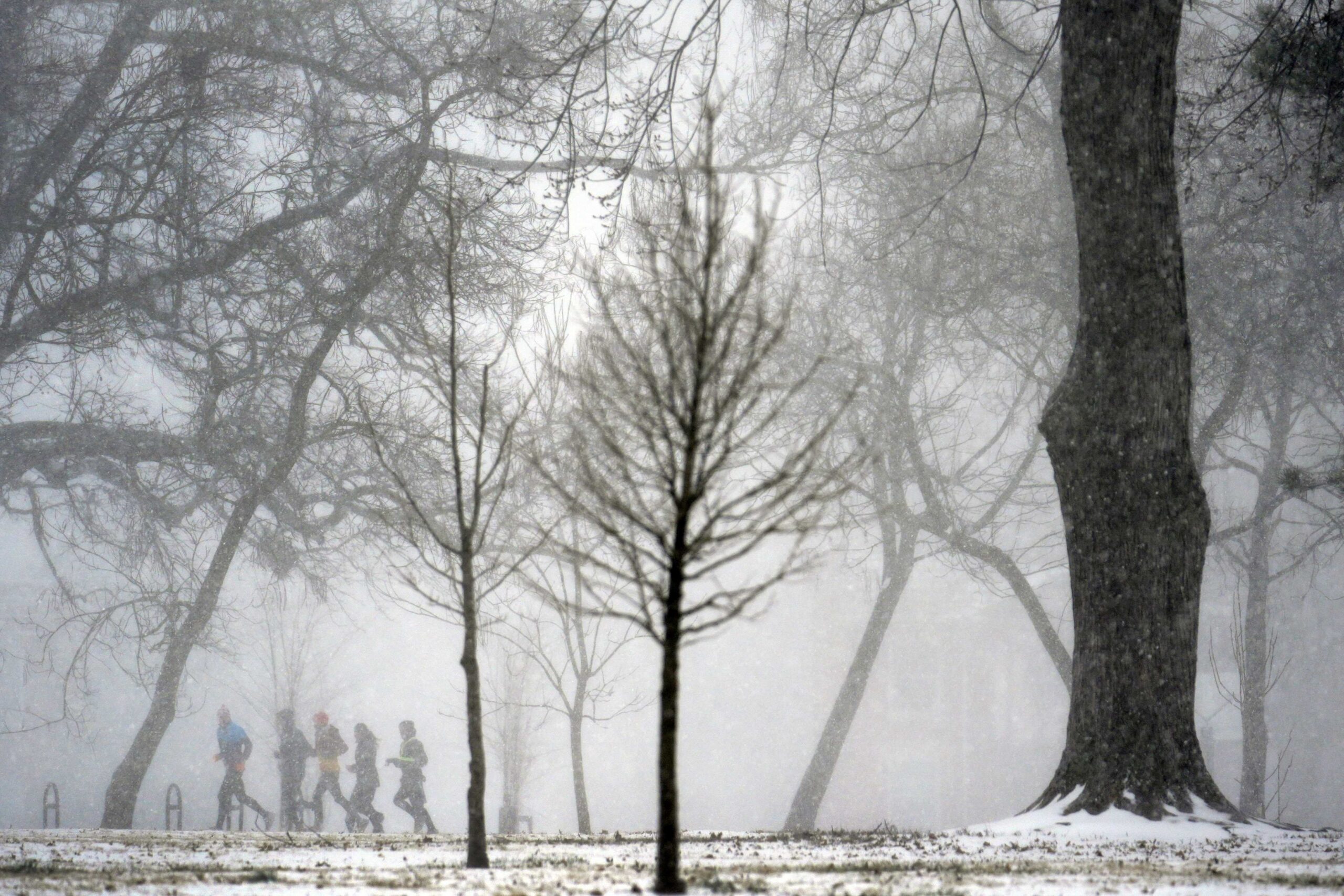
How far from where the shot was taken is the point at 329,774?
17.3m

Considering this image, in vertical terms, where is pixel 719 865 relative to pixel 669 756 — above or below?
below

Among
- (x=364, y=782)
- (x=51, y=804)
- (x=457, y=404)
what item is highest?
(x=457, y=404)

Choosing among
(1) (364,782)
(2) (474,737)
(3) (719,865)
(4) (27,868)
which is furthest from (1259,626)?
(4) (27,868)

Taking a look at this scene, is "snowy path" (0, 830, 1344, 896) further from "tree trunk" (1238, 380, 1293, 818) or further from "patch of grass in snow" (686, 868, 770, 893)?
"tree trunk" (1238, 380, 1293, 818)

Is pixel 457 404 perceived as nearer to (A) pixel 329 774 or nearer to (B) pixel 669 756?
(A) pixel 329 774

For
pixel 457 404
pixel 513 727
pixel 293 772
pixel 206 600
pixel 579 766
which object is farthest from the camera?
pixel 513 727

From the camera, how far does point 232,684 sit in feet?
135

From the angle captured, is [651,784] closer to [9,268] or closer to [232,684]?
[232,684]

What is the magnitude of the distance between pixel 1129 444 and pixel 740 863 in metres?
3.89

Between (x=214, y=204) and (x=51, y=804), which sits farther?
(x=51, y=804)

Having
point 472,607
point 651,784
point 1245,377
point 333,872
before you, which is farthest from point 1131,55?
point 651,784

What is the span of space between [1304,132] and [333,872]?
14645 mm

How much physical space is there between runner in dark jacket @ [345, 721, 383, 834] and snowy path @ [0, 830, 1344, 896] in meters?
8.87

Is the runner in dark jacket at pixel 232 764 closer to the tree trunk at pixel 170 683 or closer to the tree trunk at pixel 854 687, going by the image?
the tree trunk at pixel 170 683
